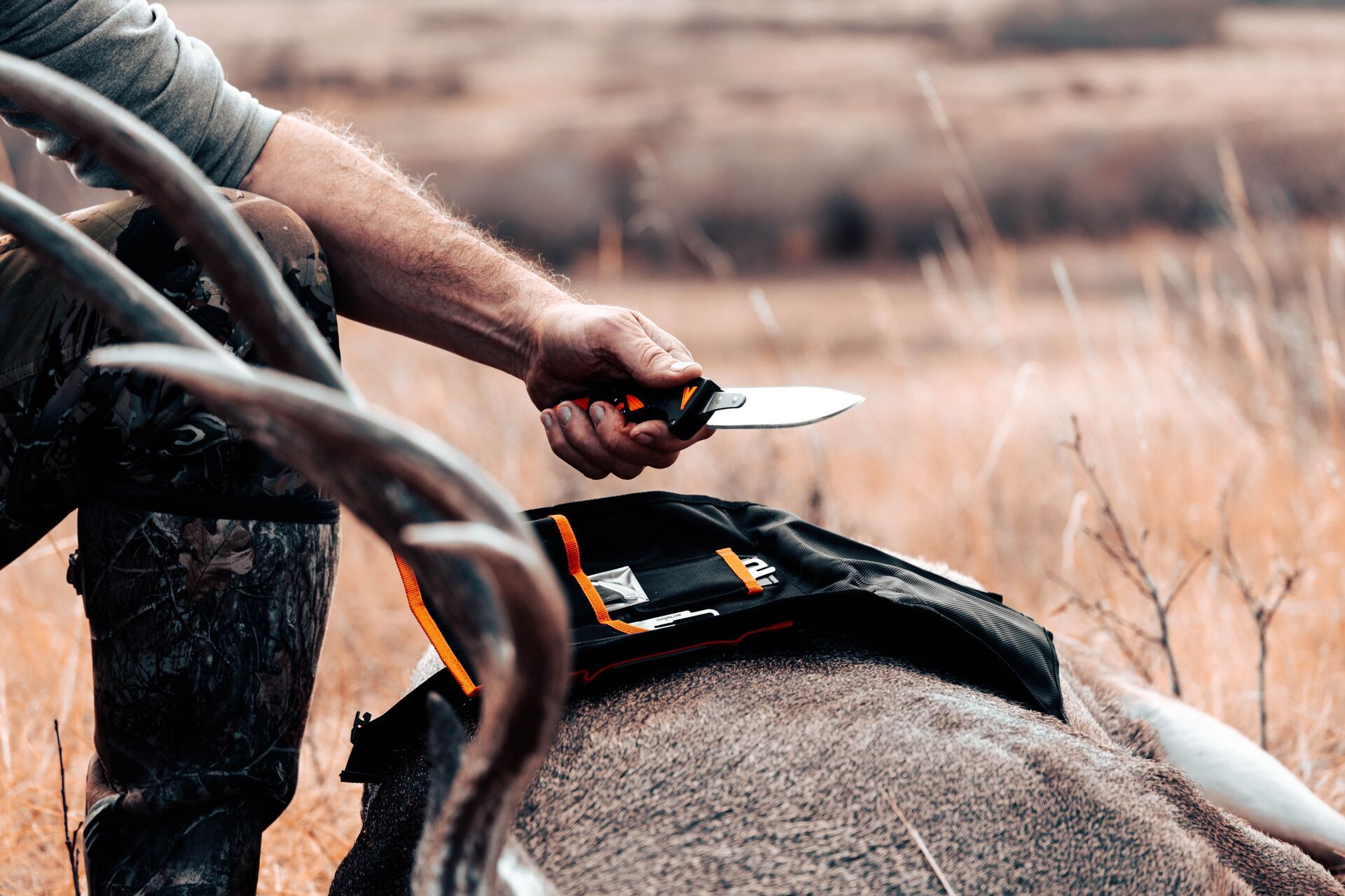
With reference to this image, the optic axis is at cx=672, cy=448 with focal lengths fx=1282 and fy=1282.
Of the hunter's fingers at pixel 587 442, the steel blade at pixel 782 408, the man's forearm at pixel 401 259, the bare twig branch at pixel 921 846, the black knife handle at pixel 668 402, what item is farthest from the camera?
the man's forearm at pixel 401 259

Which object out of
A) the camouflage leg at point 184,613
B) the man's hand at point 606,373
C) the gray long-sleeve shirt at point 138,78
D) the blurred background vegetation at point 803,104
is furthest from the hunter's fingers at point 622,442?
the blurred background vegetation at point 803,104

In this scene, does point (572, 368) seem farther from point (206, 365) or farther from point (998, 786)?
point (206, 365)

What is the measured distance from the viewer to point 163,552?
1.80 metres

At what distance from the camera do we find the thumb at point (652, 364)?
1.86 meters

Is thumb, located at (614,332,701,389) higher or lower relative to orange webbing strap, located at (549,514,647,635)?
higher

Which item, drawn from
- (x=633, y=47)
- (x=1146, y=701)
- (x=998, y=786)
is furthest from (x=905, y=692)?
(x=633, y=47)

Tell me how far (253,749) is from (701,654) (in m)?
0.68

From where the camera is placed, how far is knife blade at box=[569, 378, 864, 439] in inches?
69.2

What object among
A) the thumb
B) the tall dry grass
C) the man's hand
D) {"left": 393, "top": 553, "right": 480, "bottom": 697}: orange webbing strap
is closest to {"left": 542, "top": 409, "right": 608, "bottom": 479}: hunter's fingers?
the man's hand

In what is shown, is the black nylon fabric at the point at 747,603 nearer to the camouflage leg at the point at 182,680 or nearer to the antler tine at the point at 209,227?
the camouflage leg at the point at 182,680

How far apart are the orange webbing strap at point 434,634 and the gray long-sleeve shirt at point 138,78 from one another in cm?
90

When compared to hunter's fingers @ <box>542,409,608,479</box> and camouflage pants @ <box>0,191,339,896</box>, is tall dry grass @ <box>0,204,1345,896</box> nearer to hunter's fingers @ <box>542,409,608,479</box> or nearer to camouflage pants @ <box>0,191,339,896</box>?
camouflage pants @ <box>0,191,339,896</box>

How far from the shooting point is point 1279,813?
7.76ft

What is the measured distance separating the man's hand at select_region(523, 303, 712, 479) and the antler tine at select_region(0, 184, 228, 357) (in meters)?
0.85
